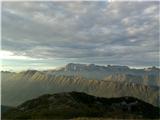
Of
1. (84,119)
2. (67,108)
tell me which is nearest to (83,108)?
(67,108)

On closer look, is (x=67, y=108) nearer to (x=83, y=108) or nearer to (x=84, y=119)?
(x=83, y=108)

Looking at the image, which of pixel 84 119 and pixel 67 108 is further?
pixel 67 108

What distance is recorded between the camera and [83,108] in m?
200

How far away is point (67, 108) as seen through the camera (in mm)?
199500

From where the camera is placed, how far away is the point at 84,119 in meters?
88.6

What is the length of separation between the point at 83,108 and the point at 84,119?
4425 inches

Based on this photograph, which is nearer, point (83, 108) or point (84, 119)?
point (84, 119)

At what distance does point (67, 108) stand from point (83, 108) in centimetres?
1123
